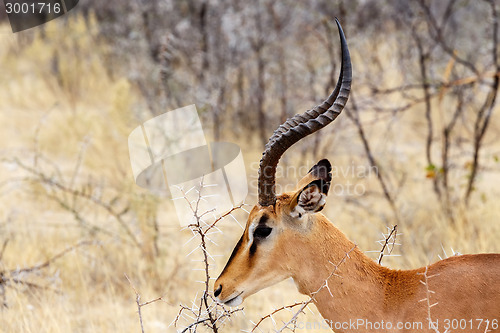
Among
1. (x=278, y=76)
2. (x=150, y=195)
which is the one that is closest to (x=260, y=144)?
(x=278, y=76)

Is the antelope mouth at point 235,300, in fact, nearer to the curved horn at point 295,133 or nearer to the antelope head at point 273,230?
the antelope head at point 273,230

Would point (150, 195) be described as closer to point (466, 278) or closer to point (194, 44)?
point (466, 278)

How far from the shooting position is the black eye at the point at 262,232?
9.00 feet

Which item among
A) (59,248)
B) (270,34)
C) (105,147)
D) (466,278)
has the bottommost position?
(466,278)

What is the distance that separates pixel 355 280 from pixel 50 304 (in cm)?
258

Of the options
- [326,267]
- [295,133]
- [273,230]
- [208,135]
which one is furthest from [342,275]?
[208,135]

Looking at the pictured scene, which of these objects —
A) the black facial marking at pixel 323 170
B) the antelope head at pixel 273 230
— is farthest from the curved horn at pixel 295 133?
the black facial marking at pixel 323 170

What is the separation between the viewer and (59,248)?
5.48 meters

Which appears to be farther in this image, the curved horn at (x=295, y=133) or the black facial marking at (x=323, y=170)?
the black facial marking at (x=323, y=170)

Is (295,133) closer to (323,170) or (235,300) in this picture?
(323,170)

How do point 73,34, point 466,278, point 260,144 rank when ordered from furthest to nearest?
1. point 73,34
2. point 260,144
3. point 466,278

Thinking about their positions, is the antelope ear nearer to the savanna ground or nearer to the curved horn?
the curved horn

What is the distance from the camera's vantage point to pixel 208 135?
8484mm

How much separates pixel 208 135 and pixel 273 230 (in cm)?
583
